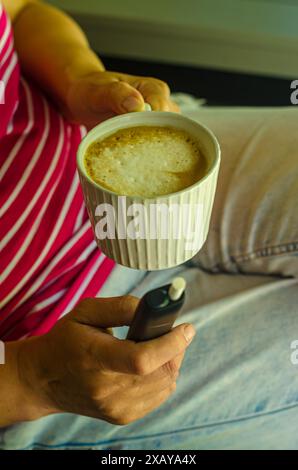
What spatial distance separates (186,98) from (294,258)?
711mm

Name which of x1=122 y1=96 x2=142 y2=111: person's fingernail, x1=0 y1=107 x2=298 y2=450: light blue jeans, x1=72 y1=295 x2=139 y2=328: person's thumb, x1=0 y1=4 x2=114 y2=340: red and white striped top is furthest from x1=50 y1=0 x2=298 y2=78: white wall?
x1=72 y1=295 x2=139 y2=328: person's thumb

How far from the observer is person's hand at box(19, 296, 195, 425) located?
54cm

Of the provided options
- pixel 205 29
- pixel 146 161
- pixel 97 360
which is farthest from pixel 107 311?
pixel 205 29

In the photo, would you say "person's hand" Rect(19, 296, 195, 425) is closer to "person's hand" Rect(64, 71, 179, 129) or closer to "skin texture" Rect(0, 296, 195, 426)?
"skin texture" Rect(0, 296, 195, 426)

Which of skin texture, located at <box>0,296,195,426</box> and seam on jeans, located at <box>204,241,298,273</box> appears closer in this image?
skin texture, located at <box>0,296,195,426</box>

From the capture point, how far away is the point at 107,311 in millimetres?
569

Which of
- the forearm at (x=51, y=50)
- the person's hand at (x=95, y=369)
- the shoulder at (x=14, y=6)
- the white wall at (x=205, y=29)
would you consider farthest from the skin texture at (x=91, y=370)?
the white wall at (x=205, y=29)

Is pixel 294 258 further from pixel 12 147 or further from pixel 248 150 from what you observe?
pixel 12 147

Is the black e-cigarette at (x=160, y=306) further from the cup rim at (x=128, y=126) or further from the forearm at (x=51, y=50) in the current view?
the forearm at (x=51, y=50)

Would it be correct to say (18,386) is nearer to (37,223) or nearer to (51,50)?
(37,223)

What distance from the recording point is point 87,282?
703 millimetres

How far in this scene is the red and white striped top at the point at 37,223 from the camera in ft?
2.16
